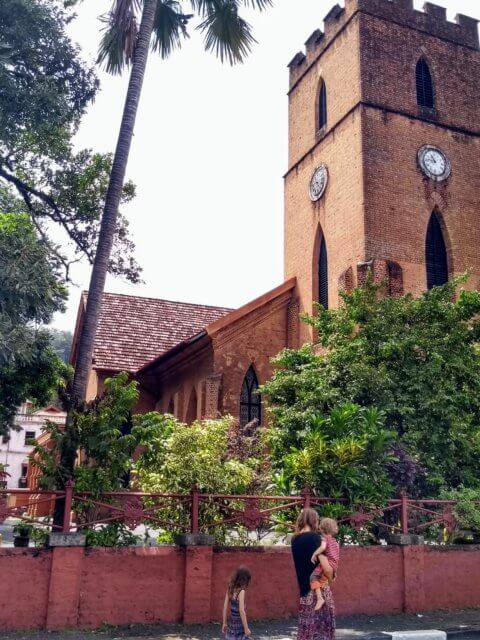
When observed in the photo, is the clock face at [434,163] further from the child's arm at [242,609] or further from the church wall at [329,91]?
the child's arm at [242,609]

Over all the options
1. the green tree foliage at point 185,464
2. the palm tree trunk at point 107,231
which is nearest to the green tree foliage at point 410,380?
the green tree foliage at point 185,464

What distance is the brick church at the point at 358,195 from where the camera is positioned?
19.4 metres

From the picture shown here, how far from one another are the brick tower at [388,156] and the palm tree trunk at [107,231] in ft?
29.7

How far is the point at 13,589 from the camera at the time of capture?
8.32 metres

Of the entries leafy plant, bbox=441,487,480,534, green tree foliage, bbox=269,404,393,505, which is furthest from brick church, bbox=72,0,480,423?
leafy plant, bbox=441,487,480,534

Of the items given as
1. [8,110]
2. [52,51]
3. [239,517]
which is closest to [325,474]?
[239,517]

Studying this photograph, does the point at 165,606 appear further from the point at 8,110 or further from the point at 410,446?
the point at 8,110

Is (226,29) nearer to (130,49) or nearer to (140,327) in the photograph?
(130,49)

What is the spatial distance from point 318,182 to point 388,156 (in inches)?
115

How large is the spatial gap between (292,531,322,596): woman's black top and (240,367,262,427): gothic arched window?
1326 centimetres

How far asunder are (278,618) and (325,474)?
7.44ft

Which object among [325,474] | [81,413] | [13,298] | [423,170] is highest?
[423,170]

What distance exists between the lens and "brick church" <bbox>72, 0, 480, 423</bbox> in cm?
1939

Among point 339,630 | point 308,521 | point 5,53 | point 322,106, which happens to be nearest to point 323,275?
point 322,106
